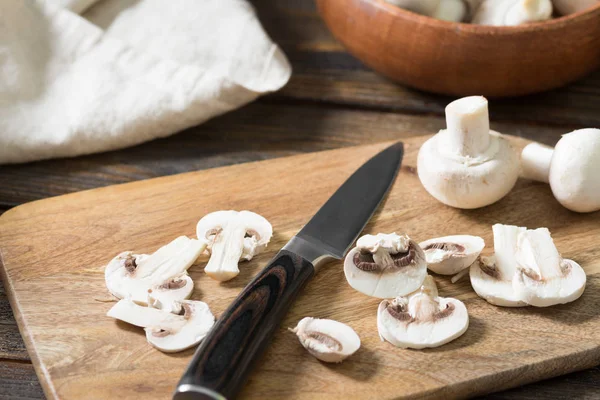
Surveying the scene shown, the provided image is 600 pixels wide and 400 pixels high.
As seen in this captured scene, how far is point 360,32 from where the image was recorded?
200cm

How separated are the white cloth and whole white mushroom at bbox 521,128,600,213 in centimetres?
85

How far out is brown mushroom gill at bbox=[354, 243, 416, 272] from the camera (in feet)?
4.55

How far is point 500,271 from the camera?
143 cm

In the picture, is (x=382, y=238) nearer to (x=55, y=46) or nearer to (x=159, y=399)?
(x=159, y=399)

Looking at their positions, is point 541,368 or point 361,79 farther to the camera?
point 361,79

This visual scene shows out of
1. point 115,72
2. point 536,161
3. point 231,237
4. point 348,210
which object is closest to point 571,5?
point 536,161

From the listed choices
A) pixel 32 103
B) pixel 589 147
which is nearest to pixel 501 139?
pixel 589 147

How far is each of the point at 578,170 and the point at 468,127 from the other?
9.9 inches

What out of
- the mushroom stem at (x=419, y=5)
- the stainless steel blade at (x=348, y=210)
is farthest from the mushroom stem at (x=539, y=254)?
the mushroom stem at (x=419, y=5)

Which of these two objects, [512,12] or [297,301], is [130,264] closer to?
[297,301]

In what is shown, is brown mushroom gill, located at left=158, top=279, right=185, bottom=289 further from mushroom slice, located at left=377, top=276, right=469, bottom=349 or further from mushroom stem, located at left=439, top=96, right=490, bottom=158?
mushroom stem, located at left=439, top=96, right=490, bottom=158

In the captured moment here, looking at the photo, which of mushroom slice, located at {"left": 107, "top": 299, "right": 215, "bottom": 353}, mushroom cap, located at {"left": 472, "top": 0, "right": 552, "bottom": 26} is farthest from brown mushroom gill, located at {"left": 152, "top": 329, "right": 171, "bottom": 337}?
mushroom cap, located at {"left": 472, "top": 0, "right": 552, "bottom": 26}

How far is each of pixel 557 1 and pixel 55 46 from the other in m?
1.40

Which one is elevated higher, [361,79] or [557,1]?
[557,1]
